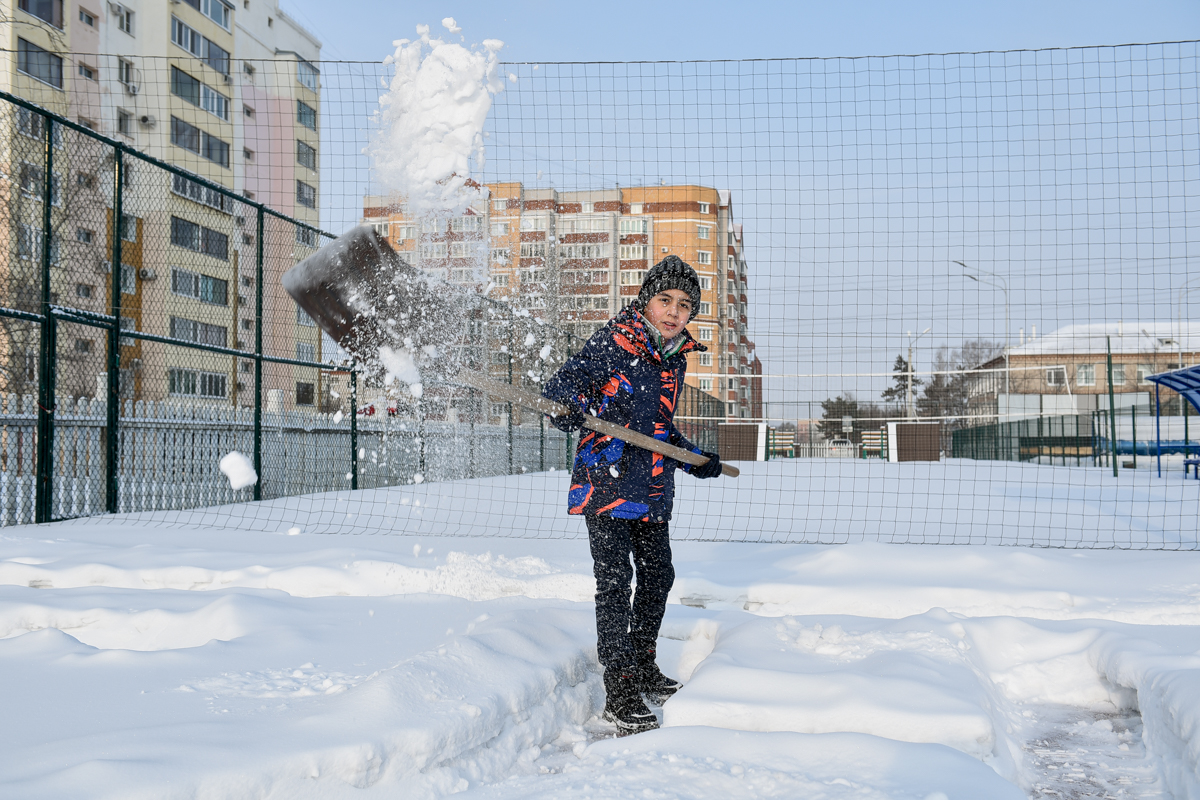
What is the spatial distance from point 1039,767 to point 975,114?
5187mm

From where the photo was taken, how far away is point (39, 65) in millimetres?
23500

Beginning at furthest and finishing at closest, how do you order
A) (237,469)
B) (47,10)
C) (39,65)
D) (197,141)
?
(197,141) → (47,10) → (39,65) → (237,469)

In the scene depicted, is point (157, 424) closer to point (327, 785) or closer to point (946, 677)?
point (327, 785)

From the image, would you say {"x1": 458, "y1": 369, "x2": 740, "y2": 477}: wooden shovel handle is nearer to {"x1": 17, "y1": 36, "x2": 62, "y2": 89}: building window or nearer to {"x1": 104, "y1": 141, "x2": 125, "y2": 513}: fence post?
{"x1": 104, "y1": 141, "x2": 125, "y2": 513}: fence post

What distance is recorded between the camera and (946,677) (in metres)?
2.45

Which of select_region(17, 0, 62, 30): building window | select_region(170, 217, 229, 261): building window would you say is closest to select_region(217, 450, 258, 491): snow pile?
select_region(170, 217, 229, 261): building window

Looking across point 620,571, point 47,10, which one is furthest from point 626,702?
point 47,10

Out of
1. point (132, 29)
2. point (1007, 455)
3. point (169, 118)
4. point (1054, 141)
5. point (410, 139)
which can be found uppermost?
point (132, 29)

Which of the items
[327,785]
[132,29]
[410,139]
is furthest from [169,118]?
[327,785]

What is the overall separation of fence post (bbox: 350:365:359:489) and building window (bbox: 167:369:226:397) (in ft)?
4.53

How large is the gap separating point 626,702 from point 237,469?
676 cm

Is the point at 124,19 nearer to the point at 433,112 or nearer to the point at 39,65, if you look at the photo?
the point at 39,65

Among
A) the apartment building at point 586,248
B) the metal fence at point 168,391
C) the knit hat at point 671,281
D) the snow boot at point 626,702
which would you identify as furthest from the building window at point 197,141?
the snow boot at point 626,702

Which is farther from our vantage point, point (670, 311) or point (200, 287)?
point (200, 287)
